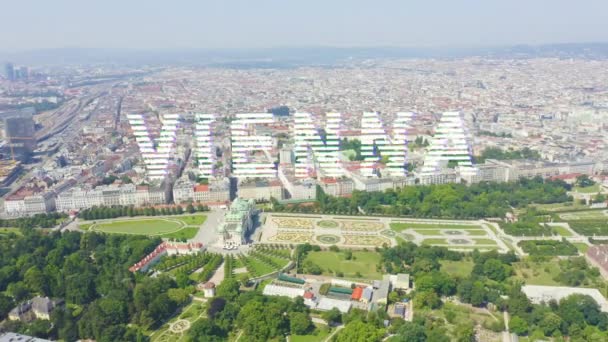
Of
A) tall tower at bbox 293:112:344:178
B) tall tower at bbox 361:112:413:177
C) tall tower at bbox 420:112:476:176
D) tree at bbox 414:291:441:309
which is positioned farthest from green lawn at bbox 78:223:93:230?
tall tower at bbox 420:112:476:176

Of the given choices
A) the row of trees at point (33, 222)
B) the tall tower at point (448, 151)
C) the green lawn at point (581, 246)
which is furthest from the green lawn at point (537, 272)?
the row of trees at point (33, 222)

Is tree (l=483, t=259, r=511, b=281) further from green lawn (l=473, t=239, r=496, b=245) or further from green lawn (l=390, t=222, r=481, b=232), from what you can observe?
green lawn (l=390, t=222, r=481, b=232)

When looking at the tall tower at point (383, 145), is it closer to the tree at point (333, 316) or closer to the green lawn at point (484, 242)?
the green lawn at point (484, 242)

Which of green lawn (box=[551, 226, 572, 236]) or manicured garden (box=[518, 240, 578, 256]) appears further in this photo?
green lawn (box=[551, 226, 572, 236])

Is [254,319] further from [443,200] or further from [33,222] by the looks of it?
[33,222]

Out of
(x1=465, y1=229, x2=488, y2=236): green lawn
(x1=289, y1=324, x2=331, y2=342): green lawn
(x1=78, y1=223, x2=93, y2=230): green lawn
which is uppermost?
(x1=465, y1=229, x2=488, y2=236): green lawn

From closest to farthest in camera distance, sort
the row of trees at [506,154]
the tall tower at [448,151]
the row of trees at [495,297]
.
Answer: the row of trees at [495,297], the tall tower at [448,151], the row of trees at [506,154]

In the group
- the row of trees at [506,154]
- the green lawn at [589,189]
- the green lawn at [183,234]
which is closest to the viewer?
the green lawn at [183,234]
